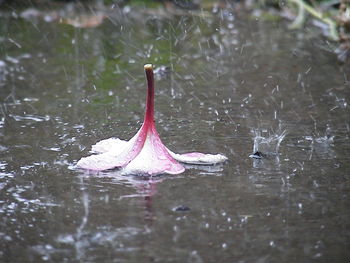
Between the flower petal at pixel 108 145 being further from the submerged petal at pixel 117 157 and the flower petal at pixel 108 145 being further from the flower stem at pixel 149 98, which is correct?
the flower stem at pixel 149 98

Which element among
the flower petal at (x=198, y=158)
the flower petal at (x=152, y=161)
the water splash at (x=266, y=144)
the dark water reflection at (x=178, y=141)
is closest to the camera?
the dark water reflection at (x=178, y=141)

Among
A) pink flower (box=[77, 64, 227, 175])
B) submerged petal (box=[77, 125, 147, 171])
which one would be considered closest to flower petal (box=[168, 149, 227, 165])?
pink flower (box=[77, 64, 227, 175])

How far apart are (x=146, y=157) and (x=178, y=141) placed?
55cm

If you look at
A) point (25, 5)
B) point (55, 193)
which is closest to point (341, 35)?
point (55, 193)

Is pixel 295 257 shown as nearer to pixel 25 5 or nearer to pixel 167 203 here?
pixel 167 203

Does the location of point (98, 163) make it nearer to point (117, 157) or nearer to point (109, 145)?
point (117, 157)

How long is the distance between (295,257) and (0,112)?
240 cm

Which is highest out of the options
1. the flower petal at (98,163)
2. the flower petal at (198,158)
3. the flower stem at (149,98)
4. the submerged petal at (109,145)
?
the flower stem at (149,98)

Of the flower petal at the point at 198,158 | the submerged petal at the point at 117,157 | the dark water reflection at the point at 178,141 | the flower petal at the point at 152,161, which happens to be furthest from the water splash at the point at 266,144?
the submerged petal at the point at 117,157

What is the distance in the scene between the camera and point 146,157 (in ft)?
10.1

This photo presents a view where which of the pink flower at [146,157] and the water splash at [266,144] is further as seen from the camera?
the water splash at [266,144]

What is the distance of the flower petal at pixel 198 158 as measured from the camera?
3.22m

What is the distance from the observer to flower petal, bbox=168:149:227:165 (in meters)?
3.22

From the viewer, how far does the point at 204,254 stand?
2.27 meters
